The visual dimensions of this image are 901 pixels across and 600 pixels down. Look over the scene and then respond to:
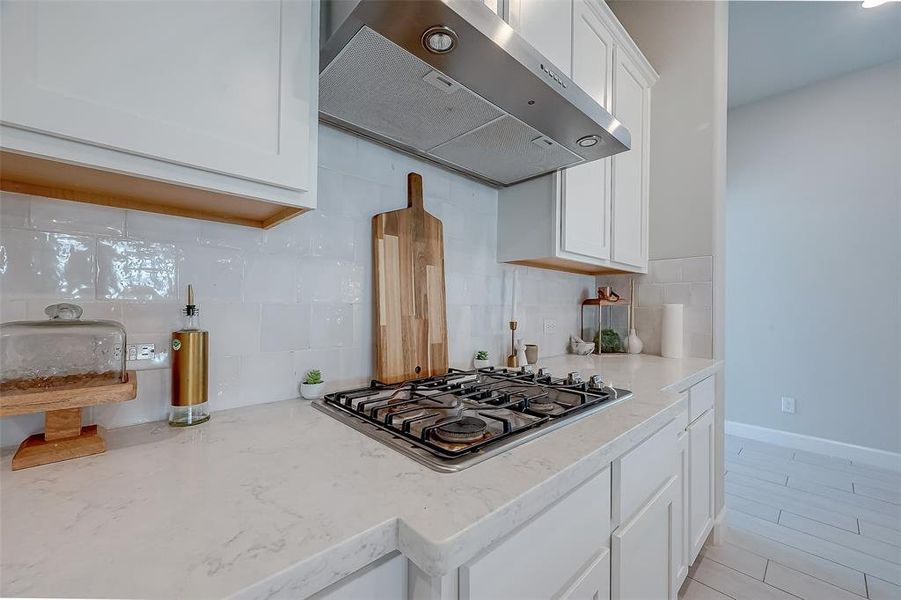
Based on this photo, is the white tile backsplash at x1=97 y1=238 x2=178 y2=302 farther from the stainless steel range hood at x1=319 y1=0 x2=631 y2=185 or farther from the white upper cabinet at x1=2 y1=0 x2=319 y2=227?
the stainless steel range hood at x1=319 y1=0 x2=631 y2=185

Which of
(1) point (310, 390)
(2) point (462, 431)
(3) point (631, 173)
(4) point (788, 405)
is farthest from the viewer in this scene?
(4) point (788, 405)

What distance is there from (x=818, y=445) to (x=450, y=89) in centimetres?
396

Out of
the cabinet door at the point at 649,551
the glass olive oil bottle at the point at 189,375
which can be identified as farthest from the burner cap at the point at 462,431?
the glass olive oil bottle at the point at 189,375

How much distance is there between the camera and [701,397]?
1.66 m

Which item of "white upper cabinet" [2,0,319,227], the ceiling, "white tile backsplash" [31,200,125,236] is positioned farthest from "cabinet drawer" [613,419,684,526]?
the ceiling

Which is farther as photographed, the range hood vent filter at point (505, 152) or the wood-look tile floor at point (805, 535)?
the wood-look tile floor at point (805, 535)

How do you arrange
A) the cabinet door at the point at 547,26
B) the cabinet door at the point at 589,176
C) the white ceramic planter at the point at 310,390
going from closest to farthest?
the white ceramic planter at the point at 310,390 < the cabinet door at the point at 547,26 < the cabinet door at the point at 589,176

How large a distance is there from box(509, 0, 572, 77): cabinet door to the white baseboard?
3544mm

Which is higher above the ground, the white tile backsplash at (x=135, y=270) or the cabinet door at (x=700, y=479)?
the white tile backsplash at (x=135, y=270)

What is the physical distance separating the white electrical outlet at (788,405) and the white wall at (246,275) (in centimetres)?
323

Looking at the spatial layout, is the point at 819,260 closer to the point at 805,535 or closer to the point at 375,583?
the point at 805,535

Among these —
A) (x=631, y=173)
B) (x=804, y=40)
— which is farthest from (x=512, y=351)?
(x=804, y=40)

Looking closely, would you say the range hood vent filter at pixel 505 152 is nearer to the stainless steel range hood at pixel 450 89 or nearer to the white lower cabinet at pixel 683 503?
the stainless steel range hood at pixel 450 89

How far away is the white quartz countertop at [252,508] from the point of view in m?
0.39
